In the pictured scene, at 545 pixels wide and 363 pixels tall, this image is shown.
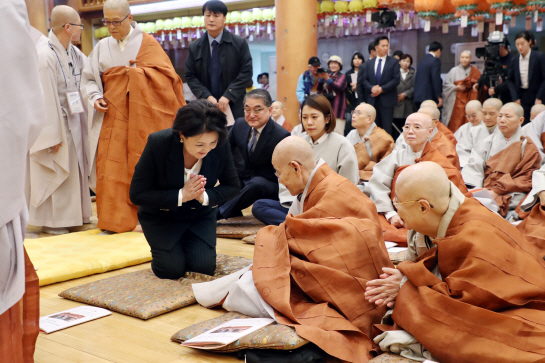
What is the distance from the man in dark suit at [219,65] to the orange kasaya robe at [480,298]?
317 centimetres

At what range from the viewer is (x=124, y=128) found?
429cm

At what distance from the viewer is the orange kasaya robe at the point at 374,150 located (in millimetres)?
5324

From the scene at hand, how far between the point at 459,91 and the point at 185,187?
6.69 metres

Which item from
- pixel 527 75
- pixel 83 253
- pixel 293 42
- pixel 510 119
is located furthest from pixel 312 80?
pixel 83 253

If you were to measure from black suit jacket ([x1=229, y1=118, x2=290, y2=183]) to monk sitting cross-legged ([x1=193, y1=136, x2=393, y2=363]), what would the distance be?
178cm

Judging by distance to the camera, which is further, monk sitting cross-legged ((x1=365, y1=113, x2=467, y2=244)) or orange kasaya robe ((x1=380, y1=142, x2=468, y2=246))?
monk sitting cross-legged ((x1=365, y1=113, x2=467, y2=244))

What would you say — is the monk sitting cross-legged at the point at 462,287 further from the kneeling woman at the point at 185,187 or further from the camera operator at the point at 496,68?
the camera operator at the point at 496,68

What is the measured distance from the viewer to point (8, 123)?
56.4 inches

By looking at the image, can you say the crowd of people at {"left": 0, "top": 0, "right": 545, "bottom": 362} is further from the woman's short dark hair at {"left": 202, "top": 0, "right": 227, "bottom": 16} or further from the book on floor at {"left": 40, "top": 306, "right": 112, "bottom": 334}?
the book on floor at {"left": 40, "top": 306, "right": 112, "bottom": 334}

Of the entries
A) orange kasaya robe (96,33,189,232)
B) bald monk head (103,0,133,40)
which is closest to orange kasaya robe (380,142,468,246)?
orange kasaya robe (96,33,189,232)

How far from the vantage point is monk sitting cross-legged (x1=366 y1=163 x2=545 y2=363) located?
1895mm

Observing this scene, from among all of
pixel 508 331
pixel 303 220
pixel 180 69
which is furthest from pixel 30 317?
pixel 180 69

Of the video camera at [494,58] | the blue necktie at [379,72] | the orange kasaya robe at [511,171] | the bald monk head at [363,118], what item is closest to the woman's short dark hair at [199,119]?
the bald monk head at [363,118]

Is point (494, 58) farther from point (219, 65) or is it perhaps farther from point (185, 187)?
point (185, 187)
